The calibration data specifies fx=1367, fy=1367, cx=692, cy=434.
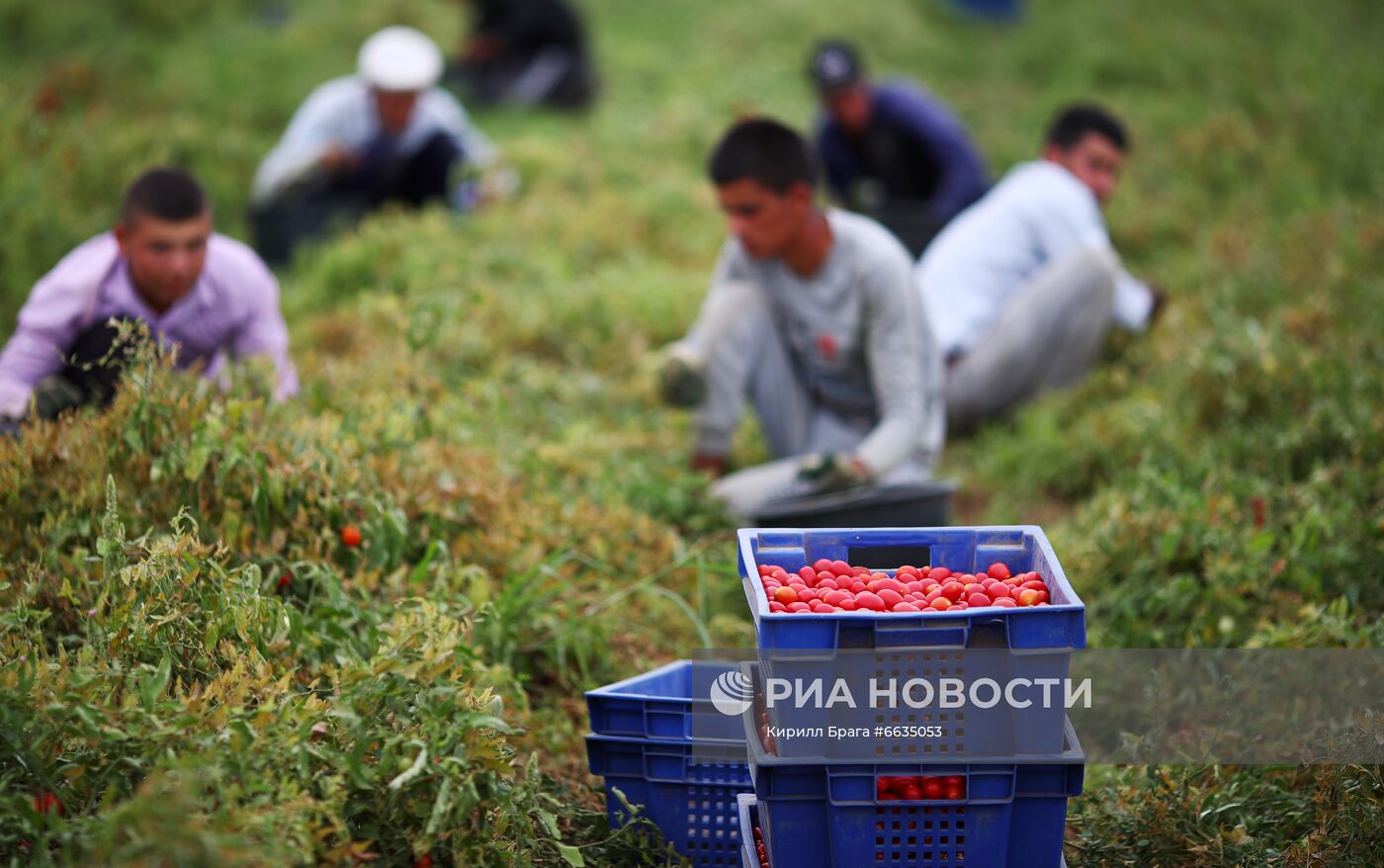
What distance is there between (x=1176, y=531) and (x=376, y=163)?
16.8ft

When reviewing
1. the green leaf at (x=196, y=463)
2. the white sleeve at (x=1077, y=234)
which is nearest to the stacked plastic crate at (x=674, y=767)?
the green leaf at (x=196, y=463)

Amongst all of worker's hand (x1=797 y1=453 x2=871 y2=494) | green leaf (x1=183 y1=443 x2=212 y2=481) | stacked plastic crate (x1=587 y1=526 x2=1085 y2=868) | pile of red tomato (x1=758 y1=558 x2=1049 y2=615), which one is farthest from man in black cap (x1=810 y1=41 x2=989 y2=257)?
stacked plastic crate (x1=587 y1=526 x2=1085 y2=868)

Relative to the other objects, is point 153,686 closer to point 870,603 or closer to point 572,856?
point 572,856

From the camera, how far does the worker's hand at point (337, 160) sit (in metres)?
7.24

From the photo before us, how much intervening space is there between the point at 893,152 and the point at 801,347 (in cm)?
337

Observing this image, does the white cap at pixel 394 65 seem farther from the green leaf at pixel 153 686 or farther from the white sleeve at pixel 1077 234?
the green leaf at pixel 153 686

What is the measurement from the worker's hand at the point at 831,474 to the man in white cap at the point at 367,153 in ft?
12.9

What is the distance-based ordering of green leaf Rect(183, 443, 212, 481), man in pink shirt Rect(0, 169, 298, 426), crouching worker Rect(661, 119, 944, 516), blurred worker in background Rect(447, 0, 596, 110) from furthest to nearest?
blurred worker in background Rect(447, 0, 596, 110), crouching worker Rect(661, 119, 944, 516), man in pink shirt Rect(0, 169, 298, 426), green leaf Rect(183, 443, 212, 481)

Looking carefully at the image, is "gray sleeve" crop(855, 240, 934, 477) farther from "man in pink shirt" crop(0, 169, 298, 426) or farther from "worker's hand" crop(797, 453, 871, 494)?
"man in pink shirt" crop(0, 169, 298, 426)

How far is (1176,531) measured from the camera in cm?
396

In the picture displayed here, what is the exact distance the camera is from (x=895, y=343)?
14.7 feet

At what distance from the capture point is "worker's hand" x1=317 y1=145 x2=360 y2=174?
7.24 metres

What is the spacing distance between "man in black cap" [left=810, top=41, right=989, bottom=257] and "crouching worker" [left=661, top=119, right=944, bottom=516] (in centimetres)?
265

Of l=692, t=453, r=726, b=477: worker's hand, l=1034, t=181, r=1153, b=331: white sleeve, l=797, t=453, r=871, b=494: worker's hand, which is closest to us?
l=797, t=453, r=871, b=494: worker's hand
